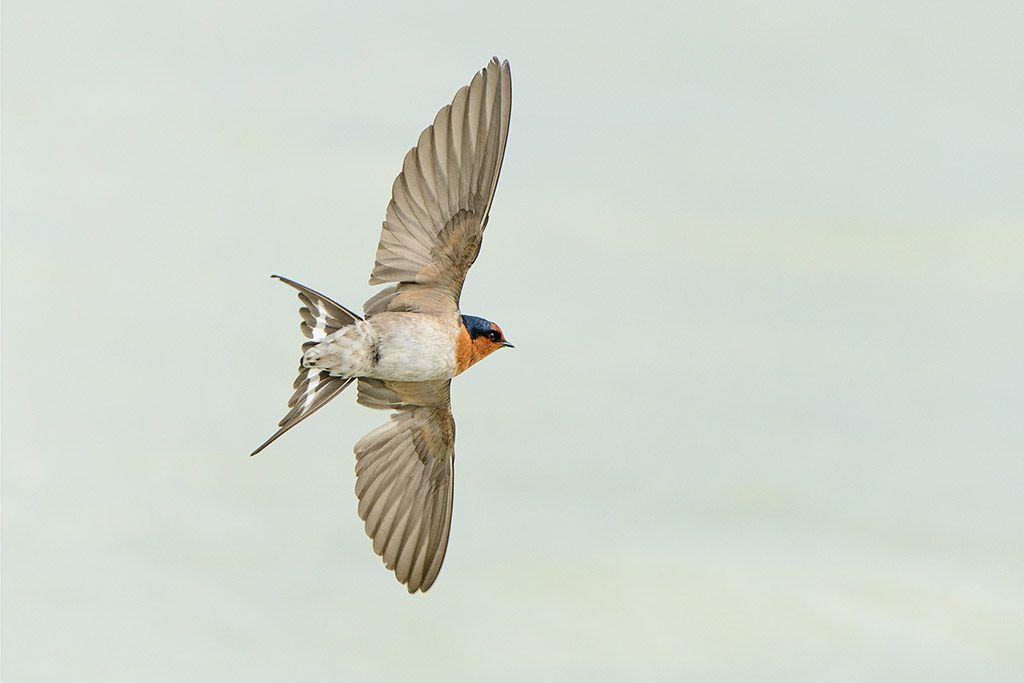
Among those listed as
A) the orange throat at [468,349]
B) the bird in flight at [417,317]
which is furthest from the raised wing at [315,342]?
the orange throat at [468,349]

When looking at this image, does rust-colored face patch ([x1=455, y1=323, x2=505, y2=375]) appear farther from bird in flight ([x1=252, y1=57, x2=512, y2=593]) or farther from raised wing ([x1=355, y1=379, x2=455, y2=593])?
raised wing ([x1=355, y1=379, x2=455, y2=593])

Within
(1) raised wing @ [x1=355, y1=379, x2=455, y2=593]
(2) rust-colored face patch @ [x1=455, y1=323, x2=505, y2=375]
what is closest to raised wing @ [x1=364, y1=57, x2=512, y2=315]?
(2) rust-colored face patch @ [x1=455, y1=323, x2=505, y2=375]

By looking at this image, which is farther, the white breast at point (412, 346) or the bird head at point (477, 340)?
the bird head at point (477, 340)

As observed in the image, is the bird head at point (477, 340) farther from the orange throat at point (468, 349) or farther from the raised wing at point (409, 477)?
the raised wing at point (409, 477)

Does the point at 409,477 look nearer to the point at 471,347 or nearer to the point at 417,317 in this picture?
the point at 471,347

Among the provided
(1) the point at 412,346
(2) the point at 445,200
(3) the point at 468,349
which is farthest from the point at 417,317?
(2) the point at 445,200
